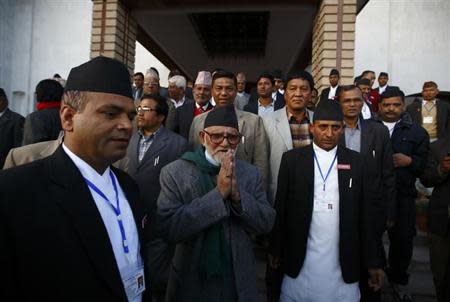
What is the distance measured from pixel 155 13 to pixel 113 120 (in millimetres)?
6793

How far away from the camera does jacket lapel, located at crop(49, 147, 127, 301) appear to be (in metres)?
1.19

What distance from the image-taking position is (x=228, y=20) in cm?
988

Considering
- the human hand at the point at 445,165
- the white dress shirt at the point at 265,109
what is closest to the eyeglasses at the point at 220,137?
the human hand at the point at 445,165

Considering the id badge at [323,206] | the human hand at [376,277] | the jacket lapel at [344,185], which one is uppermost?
the jacket lapel at [344,185]

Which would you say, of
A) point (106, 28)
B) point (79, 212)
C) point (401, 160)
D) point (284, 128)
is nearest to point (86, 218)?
point (79, 212)

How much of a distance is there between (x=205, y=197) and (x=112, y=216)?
0.73 metres

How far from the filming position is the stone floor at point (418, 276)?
3850 mm

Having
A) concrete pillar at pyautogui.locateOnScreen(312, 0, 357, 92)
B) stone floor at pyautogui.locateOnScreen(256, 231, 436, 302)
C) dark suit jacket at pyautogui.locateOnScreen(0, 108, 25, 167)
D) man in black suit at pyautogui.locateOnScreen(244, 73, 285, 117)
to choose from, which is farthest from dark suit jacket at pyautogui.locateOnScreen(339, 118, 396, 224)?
dark suit jacket at pyautogui.locateOnScreen(0, 108, 25, 167)

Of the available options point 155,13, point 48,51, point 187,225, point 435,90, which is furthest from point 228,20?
point 187,225

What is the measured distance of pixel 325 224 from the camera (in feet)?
8.36

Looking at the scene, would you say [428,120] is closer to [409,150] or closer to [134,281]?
[409,150]

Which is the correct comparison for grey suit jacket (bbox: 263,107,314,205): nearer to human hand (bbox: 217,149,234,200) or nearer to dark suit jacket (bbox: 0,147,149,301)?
human hand (bbox: 217,149,234,200)

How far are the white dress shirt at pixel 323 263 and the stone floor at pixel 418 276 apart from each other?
4.97 ft

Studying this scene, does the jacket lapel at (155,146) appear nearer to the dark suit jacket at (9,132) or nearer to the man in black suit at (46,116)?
the man in black suit at (46,116)
